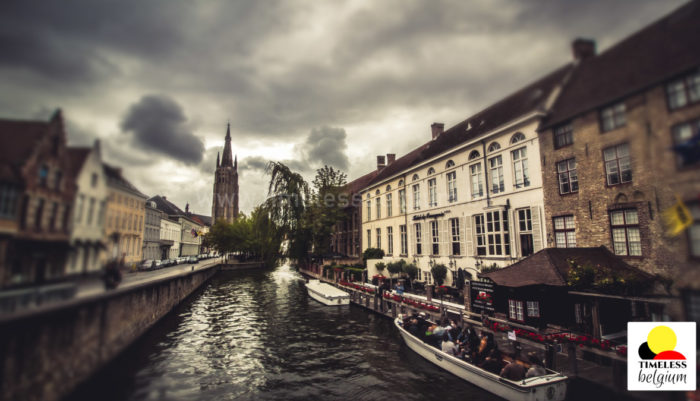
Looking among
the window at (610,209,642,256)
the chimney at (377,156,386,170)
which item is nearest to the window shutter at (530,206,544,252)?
the window at (610,209,642,256)

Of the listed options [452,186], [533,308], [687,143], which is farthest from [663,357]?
[452,186]

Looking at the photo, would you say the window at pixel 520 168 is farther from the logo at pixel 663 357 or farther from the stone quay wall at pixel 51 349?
the stone quay wall at pixel 51 349

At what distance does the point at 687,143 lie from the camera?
3119 millimetres

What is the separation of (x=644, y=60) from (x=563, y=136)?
11.2 metres

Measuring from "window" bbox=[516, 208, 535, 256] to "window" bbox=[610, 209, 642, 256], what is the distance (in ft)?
16.1

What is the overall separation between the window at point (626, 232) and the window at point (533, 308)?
3430mm

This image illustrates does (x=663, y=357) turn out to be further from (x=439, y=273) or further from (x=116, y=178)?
(x=439, y=273)

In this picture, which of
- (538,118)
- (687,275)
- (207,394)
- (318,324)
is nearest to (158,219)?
(207,394)

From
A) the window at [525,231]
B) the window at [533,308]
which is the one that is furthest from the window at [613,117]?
the window at [525,231]

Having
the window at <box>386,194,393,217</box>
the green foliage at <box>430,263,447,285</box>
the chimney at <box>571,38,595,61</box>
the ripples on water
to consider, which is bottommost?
the ripples on water

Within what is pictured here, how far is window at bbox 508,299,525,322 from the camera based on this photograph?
40.9 ft

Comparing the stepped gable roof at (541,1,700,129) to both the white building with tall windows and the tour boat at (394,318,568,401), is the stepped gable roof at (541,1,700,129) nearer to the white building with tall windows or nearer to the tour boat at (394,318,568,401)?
the tour boat at (394,318,568,401)

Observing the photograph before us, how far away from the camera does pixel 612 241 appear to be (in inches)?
464

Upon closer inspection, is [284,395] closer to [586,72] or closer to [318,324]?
[318,324]
